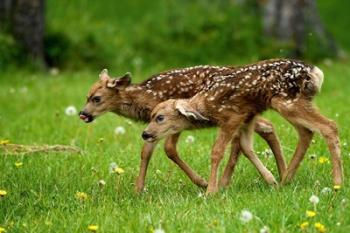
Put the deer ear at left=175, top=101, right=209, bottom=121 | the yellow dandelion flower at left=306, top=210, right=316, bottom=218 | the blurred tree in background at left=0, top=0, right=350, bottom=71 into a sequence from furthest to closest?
the blurred tree in background at left=0, top=0, right=350, bottom=71 < the deer ear at left=175, top=101, right=209, bottom=121 < the yellow dandelion flower at left=306, top=210, right=316, bottom=218

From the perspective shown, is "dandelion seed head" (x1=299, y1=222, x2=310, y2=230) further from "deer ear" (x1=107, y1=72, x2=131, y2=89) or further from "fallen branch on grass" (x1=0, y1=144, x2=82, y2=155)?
"fallen branch on grass" (x1=0, y1=144, x2=82, y2=155)

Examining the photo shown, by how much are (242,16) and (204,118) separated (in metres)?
11.6

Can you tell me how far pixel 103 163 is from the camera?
9.30m

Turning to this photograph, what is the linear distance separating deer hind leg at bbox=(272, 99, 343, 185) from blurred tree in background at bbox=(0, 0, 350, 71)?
32.5ft

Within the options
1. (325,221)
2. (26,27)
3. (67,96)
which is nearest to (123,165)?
(325,221)

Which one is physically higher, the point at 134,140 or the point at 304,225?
the point at 304,225

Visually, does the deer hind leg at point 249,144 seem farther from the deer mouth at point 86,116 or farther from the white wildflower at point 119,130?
the white wildflower at point 119,130

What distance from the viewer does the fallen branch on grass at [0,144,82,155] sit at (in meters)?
9.94

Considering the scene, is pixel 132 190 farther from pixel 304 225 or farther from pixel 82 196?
pixel 304 225

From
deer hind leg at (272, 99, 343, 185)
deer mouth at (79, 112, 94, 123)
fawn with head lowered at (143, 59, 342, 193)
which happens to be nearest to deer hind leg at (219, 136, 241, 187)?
fawn with head lowered at (143, 59, 342, 193)

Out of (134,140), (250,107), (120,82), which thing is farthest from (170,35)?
(250,107)

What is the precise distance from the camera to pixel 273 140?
340 inches

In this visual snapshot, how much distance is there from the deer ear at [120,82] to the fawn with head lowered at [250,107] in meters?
0.89

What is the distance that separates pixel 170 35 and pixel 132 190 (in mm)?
11135
